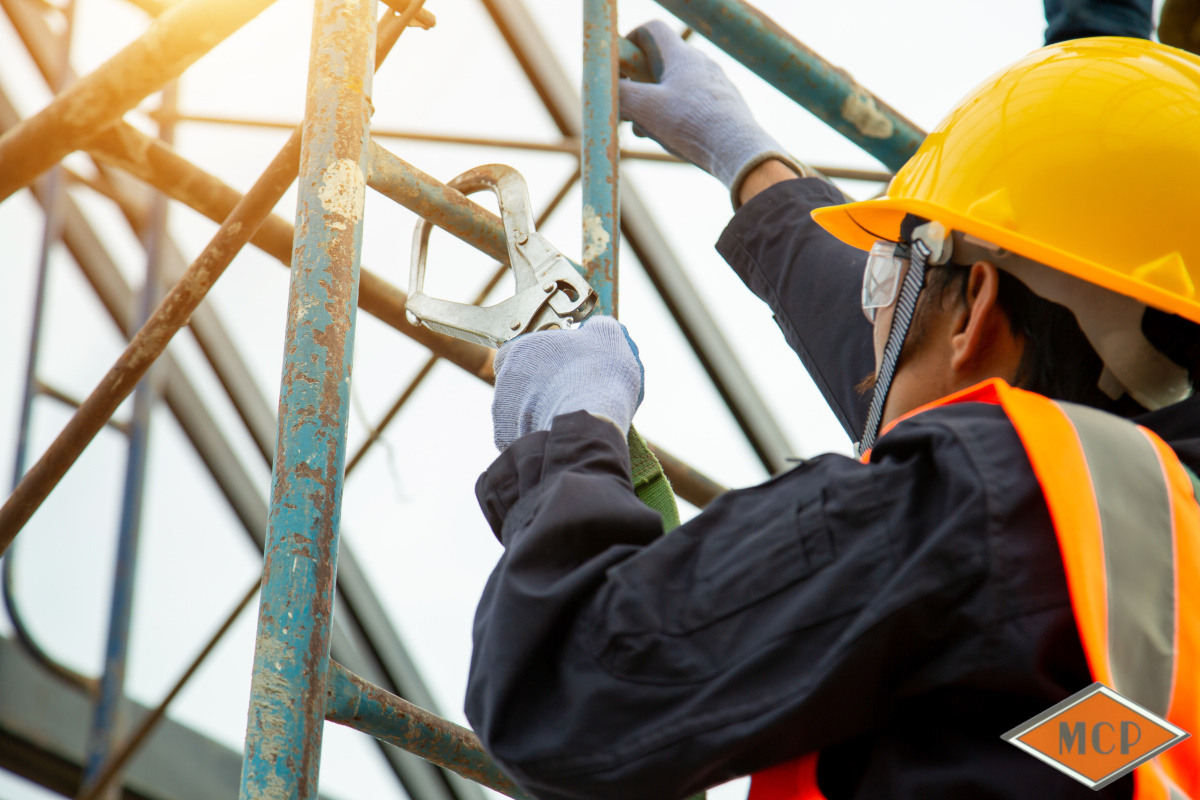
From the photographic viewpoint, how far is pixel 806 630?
111 centimetres

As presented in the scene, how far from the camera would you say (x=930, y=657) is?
3.64ft

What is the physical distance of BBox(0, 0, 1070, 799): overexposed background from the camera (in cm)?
484

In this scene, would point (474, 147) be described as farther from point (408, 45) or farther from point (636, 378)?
point (636, 378)

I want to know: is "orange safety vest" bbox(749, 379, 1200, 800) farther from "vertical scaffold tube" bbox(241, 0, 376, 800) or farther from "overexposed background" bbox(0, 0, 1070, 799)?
"overexposed background" bbox(0, 0, 1070, 799)

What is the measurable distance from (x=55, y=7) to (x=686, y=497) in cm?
342

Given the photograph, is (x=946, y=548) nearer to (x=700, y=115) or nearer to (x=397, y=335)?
(x=700, y=115)

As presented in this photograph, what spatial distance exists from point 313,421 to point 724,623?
1.84ft

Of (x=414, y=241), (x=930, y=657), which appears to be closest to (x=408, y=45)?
(x=414, y=241)

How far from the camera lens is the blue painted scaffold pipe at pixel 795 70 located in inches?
102

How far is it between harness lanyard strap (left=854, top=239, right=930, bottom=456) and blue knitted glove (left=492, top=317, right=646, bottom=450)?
0.31 meters

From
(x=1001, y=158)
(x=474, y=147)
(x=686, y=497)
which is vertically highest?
(x=474, y=147)

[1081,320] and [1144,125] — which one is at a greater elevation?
[1144,125]

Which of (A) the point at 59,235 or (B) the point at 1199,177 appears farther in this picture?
(A) the point at 59,235

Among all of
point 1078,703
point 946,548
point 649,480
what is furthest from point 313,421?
point 1078,703
